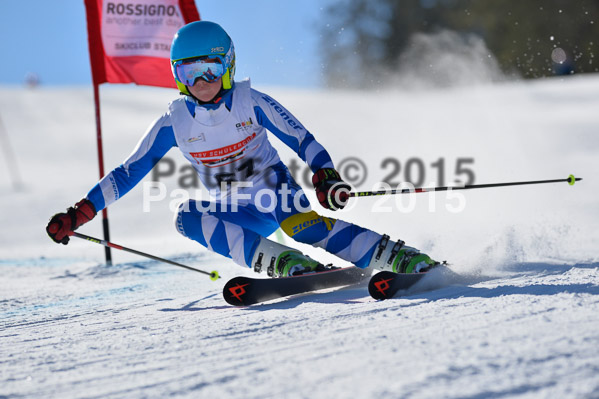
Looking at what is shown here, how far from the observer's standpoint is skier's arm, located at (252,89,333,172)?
363cm

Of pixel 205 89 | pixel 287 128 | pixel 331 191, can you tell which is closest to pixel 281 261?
pixel 331 191

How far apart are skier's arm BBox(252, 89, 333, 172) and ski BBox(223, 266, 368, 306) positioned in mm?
566

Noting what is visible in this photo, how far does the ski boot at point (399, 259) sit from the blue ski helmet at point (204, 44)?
3.71ft

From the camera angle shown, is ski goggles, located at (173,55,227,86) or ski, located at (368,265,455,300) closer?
ski, located at (368,265,455,300)

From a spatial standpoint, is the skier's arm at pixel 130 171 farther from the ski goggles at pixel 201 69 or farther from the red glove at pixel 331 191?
the red glove at pixel 331 191

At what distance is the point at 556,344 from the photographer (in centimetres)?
203

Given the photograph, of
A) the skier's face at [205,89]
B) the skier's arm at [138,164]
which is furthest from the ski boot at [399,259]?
the skier's arm at [138,164]

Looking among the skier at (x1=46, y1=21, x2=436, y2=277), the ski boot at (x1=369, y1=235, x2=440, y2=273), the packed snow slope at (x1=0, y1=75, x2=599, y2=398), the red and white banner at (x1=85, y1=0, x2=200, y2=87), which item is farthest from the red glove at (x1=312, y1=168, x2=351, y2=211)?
the red and white banner at (x1=85, y1=0, x2=200, y2=87)

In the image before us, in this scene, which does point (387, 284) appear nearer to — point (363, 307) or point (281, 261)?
point (363, 307)

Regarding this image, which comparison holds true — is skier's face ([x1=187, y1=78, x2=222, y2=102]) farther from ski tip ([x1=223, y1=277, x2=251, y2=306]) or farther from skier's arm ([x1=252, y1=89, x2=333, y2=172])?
ski tip ([x1=223, y1=277, x2=251, y2=306])

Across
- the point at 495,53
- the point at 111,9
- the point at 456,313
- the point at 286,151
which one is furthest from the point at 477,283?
the point at 495,53

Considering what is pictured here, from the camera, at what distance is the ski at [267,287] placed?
3.31 meters

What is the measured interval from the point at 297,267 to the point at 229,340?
95cm

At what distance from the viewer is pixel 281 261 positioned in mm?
3494
